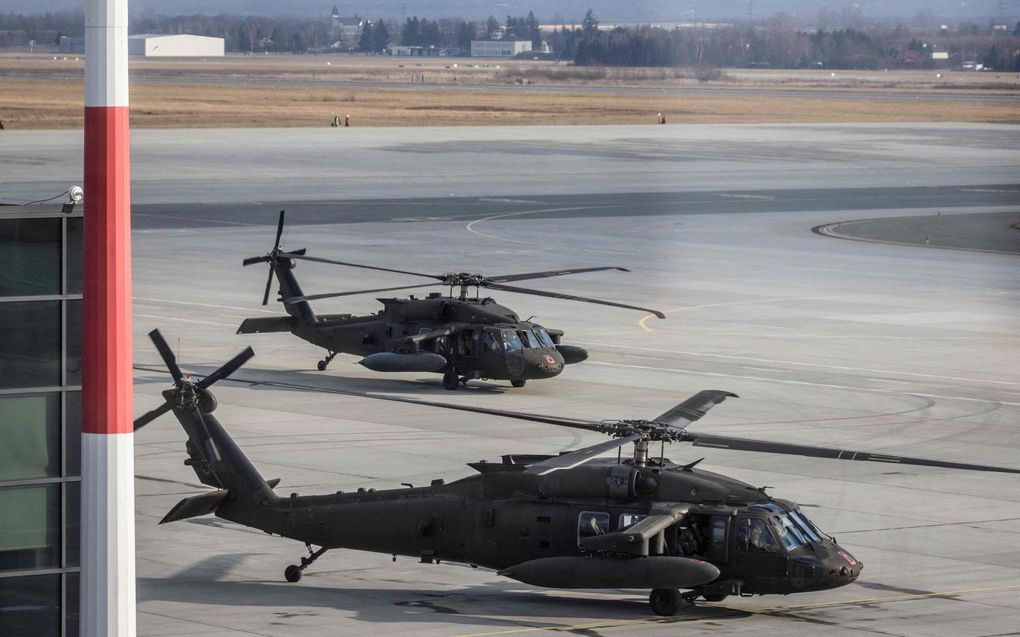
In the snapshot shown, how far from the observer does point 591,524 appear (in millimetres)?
26266

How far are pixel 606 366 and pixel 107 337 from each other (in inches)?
1616

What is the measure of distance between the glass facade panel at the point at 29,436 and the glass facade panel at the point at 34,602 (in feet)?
3.96

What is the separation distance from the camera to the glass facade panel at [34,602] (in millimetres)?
19500

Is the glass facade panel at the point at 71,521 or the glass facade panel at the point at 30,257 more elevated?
the glass facade panel at the point at 30,257

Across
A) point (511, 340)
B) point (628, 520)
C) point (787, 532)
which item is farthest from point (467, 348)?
point (787, 532)

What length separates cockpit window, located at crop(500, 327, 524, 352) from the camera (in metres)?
46.8

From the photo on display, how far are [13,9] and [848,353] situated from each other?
34.1m

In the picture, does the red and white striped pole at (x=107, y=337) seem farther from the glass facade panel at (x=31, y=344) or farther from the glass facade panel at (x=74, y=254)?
the glass facade panel at (x=74, y=254)

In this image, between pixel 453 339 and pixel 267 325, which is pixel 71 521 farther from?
pixel 267 325

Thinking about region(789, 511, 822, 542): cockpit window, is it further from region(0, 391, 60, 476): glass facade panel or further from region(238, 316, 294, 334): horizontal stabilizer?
region(238, 316, 294, 334): horizontal stabilizer

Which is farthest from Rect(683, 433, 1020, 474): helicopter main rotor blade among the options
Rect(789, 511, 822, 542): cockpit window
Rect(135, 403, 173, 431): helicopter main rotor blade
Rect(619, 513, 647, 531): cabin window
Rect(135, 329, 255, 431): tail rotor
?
Rect(135, 403, 173, 431): helicopter main rotor blade

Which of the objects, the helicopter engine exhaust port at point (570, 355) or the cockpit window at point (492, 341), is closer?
the cockpit window at point (492, 341)

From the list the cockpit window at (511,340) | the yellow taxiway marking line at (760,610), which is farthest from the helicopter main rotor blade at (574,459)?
the cockpit window at (511,340)

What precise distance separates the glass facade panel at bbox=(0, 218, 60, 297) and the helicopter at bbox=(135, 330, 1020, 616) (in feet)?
17.0
